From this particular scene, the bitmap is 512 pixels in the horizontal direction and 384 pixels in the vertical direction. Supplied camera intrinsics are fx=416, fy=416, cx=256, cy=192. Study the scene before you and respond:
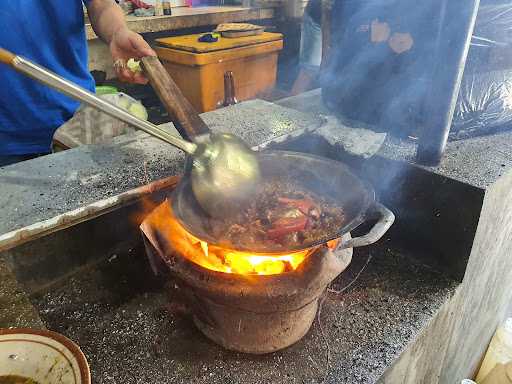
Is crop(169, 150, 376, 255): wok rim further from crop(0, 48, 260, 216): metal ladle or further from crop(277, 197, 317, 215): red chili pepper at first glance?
crop(277, 197, 317, 215): red chili pepper

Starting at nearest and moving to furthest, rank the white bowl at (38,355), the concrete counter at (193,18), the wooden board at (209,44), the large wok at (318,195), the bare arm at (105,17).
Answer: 1. the white bowl at (38,355)
2. the large wok at (318,195)
3. the bare arm at (105,17)
4. the wooden board at (209,44)
5. the concrete counter at (193,18)

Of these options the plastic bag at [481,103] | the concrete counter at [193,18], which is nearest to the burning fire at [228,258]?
the plastic bag at [481,103]

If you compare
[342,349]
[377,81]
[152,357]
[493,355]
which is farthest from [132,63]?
[493,355]

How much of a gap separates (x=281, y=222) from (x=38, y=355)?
82 centimetres

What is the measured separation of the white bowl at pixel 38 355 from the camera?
101cm

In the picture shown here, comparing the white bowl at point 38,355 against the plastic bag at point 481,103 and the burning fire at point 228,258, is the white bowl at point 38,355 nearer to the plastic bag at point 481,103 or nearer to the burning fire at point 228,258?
the burning fire at point 228,258

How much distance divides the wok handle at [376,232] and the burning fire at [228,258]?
0.46ft

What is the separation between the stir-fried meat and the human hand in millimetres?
903

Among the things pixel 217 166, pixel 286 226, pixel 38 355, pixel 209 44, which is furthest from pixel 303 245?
pixel 209 44

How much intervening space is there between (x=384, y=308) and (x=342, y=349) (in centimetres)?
30

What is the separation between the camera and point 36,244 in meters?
1.66

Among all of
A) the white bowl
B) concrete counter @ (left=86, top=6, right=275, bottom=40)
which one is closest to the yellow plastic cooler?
concrete counter @ (left=86, top=6, right=275, bottom=40)

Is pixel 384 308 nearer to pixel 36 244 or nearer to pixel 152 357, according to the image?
pixel 152 357

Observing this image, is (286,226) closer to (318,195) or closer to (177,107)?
(318,195)
